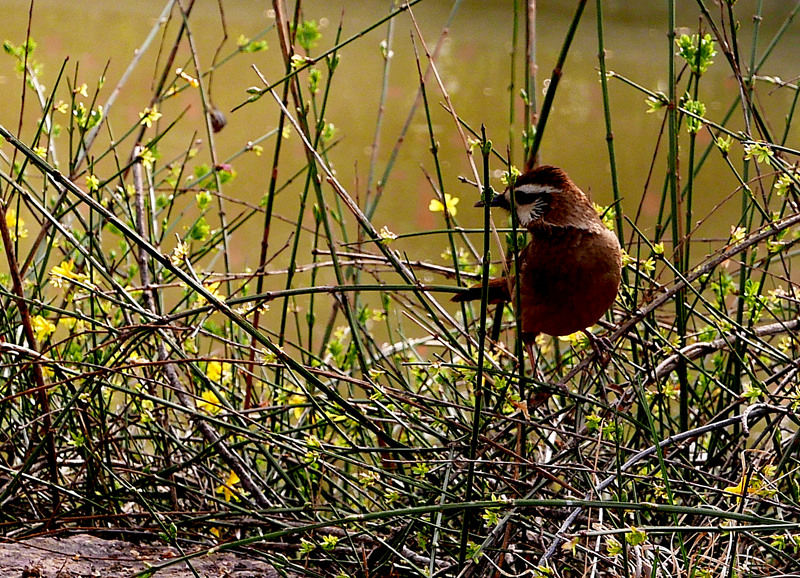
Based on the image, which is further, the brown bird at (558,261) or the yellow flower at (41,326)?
the yellow flower at (41,326)

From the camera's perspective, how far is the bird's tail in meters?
1.37

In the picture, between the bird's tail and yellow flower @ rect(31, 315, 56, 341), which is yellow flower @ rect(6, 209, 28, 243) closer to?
yellow flower @ rect(31, 315, 56, 341)

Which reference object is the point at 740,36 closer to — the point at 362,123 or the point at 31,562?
the point at 362,123

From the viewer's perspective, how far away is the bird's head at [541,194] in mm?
1378

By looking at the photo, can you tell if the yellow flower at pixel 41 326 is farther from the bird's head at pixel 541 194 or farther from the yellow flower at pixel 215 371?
the bird's head at pixel 541 194

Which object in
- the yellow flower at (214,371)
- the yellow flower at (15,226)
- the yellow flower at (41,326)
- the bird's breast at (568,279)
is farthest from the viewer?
the yellow flower at (214,371)

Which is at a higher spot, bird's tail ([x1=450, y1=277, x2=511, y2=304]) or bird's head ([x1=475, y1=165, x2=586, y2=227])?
bird's head ([x1=475, y1=165, x2=586, y2=227])

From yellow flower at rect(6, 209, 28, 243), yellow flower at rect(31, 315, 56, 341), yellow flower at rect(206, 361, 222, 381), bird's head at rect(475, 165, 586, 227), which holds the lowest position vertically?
yellow flower at rect(31, 315, 56, 341)

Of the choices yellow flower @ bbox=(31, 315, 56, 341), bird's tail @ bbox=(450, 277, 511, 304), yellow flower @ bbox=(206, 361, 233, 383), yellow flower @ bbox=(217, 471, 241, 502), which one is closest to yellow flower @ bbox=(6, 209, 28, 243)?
yellow flower @ bbox=(31, 315, 56, 341)

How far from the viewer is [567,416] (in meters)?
1.50

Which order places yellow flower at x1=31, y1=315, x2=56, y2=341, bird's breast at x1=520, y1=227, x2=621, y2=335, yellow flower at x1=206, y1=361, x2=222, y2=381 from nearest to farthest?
bird's breast at x1=520, y1=227, x2=621, y2=335
yellow flower at x1=31, y1=315, x2=56, y2=341
yellow flower at x1=206, y1=361, x2=222, y2=381

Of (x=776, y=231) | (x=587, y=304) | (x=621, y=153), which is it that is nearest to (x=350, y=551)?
(x=587, y=304)

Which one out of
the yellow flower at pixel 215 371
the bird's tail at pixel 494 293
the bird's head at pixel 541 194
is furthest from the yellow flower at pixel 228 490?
the bird's head at pixel 541 194

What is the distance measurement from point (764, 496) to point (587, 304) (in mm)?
305
